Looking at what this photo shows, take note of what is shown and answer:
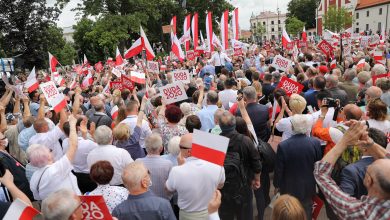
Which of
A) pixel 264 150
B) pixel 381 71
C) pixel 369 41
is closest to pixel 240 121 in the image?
pixel 264 150

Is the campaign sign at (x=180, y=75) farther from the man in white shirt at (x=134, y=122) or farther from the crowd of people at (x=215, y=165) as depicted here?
the man in white shirt at (x=134, y=122)

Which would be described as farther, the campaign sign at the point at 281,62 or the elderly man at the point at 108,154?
the campaign sign at the point at 281,62

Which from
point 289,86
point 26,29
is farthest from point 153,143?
point 26,29

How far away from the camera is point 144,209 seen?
3.05 m

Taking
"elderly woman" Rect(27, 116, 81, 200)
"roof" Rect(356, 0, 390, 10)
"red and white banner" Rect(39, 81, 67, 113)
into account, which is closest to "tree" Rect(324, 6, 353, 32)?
"roof" Rect(356, 0, 390, 10)

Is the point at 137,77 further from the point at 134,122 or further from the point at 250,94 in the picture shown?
the point at 250,94

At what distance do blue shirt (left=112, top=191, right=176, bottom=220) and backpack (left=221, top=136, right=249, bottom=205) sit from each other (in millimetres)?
1167

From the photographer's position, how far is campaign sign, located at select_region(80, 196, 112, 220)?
2775 mm

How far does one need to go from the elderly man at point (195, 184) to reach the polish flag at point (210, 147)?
33 centimetres

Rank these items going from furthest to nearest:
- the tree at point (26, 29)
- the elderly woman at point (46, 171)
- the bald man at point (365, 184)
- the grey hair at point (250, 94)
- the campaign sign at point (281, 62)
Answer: the tree at point (26, 29), the campaign sign at point (281, 62), the grey hair at point (250, 94), the elderly woman at point (46, 171), the bald man at point (365, 184)

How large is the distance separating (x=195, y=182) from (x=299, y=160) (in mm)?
1531

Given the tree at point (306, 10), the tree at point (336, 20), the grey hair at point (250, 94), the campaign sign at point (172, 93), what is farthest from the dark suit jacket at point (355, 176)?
the tree at point (306, 10)

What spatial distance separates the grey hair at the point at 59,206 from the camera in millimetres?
2613

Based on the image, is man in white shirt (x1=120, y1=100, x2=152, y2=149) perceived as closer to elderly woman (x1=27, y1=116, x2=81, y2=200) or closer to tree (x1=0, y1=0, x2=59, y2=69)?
elderly woman (x1=27, y1=116, x2=81, y2=200)
